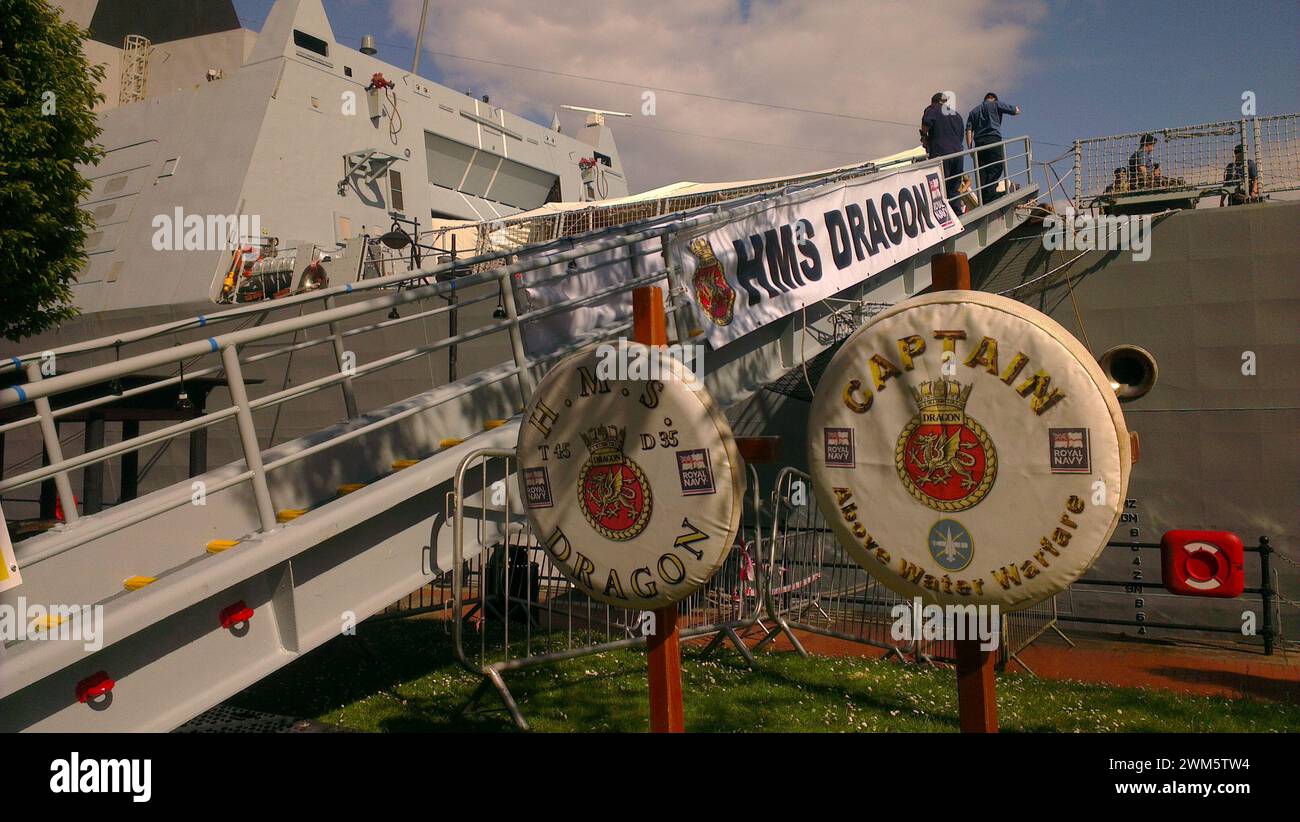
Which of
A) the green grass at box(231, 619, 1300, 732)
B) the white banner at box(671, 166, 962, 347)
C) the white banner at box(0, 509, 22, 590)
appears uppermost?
the white banner at box(671, 166, 962, 347)

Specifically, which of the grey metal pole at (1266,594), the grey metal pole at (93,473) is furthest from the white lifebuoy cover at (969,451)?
the grey metal pole at (93,473)

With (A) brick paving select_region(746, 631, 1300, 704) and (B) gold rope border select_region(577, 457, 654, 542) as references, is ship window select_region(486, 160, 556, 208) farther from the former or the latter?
(B) gold rope border select_region(577, 457, 654, 542)

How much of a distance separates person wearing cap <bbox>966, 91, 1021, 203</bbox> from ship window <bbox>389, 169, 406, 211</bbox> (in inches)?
583

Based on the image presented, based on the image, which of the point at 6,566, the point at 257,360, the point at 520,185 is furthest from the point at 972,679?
the point at 520,185

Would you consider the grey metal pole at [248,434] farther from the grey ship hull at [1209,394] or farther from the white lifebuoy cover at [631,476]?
the grey ship hull at [1209,394]

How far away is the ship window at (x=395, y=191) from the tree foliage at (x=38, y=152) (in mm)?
9525

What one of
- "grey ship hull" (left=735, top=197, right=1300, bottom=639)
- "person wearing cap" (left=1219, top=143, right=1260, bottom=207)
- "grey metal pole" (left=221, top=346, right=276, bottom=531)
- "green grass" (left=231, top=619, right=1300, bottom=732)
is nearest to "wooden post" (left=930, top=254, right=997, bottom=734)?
"green grass" (left=231, top=619, right=1300, bottom=732)

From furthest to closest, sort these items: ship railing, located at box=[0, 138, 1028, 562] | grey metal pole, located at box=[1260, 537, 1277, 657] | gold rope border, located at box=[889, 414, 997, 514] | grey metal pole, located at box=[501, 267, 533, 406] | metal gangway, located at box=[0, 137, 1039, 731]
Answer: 1. grey metal pole, located at box=[1260, 537, 1277, 657]
2. grey metal pole, located at box=[501, 267, 533, 406]
3. ship railing, located at box=[0, 138, 1028, 562]
4. metal gangway, located at box=[0, 137, 1039, 731]
5. gold rope border, located at box=[889, 414, 997, 514]

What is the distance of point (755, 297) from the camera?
24.8ft

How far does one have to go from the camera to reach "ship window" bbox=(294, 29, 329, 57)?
848 inches

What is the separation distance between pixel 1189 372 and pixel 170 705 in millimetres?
12696
